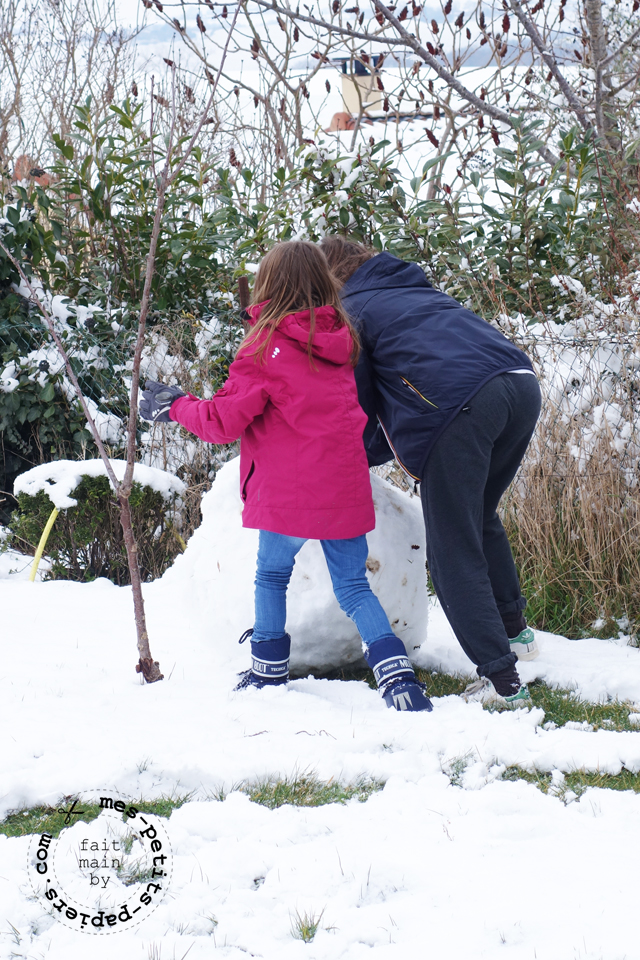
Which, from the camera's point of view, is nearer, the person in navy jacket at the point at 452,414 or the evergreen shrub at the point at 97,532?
the person in navy jacket at the point at 452,414

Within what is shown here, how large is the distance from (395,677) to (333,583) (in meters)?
0.40

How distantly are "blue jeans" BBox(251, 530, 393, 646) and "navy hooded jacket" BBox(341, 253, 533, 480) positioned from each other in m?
0.39

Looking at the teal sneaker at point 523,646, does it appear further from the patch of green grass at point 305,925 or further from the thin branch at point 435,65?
the thin branch at point 435,65

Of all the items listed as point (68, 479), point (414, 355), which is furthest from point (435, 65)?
point (68, 479)

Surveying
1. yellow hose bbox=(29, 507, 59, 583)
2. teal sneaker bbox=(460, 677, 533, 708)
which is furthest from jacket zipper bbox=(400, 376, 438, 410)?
yellow hose bbox=(29, 507, 59, 583)

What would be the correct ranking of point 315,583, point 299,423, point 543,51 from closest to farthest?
point 299,423, point 315,583, point 543,51

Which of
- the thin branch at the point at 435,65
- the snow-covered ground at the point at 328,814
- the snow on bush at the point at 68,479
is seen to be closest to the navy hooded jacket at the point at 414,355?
the snow-covered ground at the point at 328,814

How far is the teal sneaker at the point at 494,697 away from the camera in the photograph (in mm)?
2646

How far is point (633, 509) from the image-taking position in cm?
357

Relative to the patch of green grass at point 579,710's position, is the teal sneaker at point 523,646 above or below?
above

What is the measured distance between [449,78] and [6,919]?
496cm

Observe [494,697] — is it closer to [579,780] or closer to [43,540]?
[579,780]

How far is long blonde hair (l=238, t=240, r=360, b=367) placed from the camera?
2611mm

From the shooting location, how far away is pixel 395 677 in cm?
265
